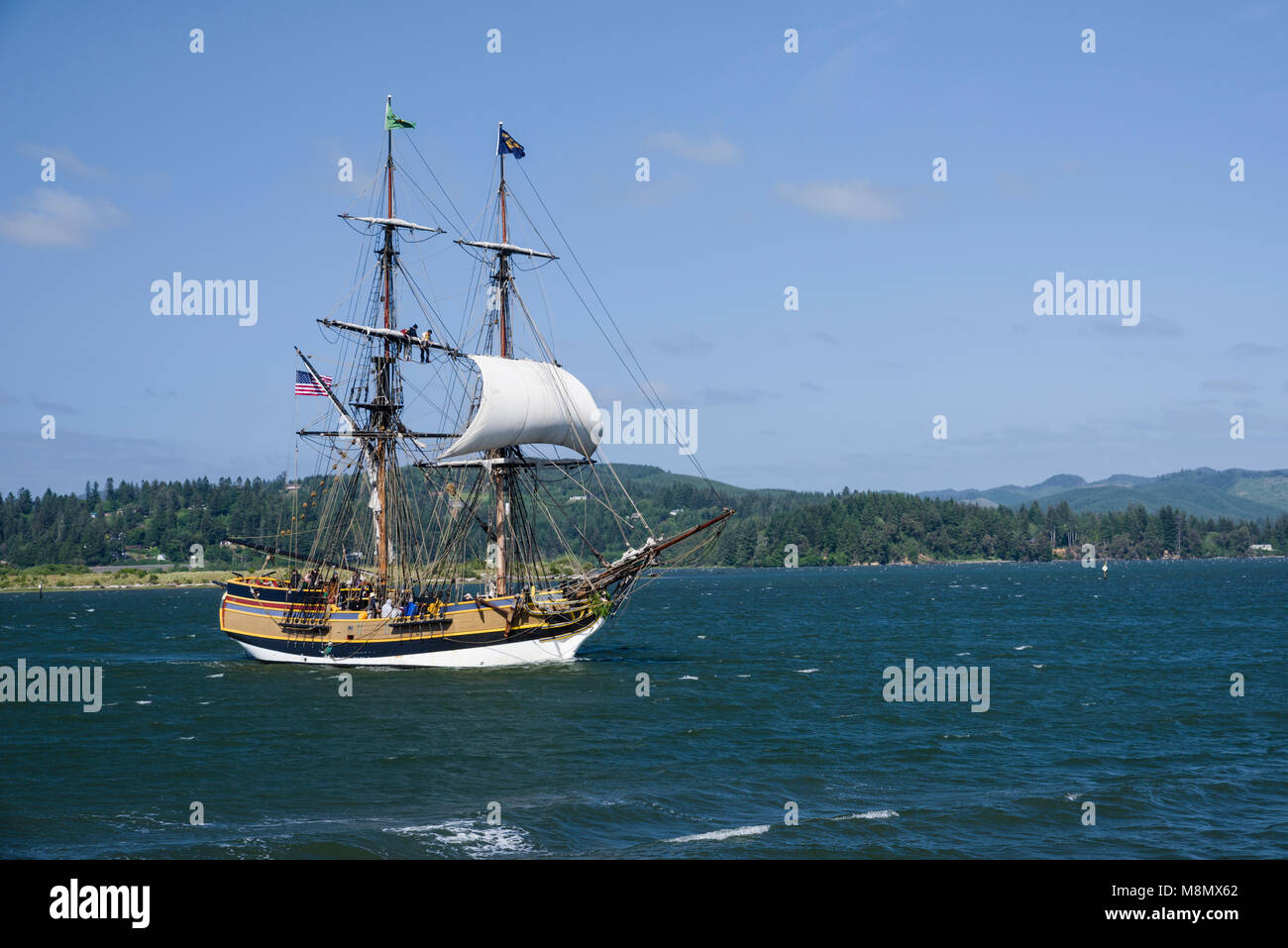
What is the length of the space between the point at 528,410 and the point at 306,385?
555 inches

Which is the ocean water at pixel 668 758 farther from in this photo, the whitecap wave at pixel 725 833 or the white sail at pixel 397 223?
the white sail at pixel 397 223

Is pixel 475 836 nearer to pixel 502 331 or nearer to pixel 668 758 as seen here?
pixel 668 758

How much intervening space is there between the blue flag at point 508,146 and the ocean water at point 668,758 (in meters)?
27.8

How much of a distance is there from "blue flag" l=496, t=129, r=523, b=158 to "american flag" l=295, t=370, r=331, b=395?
17093mm

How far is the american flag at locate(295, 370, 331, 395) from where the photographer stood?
2488 inches

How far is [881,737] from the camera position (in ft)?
117

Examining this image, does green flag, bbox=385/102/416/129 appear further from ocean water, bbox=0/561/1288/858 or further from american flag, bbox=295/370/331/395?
ocean water, bbox=0/561/1288/858

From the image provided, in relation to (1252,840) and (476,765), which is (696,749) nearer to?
(476,765)

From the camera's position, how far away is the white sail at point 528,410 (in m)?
57.8

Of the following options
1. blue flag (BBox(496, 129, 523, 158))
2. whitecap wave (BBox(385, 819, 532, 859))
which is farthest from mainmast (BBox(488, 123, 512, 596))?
whitecap wave (BBox(385, 819, 532, 859))
